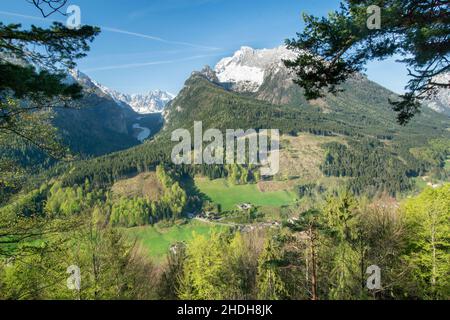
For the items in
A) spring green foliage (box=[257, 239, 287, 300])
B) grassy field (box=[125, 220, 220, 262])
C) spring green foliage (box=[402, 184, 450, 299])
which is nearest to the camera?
spring green foliage (box=[402, 184, 450, 299])

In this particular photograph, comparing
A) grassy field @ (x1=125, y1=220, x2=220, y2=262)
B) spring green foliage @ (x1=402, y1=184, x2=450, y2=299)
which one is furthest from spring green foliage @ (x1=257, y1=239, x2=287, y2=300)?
grassy field @ (x1=125, y1=220, x2=220, y2=262)

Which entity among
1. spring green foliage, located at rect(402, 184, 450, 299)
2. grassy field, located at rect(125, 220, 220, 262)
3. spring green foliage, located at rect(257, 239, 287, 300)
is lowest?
grassy field, located at rect(125, 220, 220, 262)

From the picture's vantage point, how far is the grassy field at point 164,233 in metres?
124

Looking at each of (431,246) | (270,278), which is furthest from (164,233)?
(431,246)

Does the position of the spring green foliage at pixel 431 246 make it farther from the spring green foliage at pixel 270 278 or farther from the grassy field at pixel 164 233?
the grassy field at pixel 164 233

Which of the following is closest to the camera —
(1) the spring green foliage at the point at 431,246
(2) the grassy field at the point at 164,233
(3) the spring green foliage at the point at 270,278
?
(1) the spring green foliage at the point at 431,246

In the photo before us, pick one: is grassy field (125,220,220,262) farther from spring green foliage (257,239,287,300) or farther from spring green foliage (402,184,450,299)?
spring green foliage (402,184,450,299)

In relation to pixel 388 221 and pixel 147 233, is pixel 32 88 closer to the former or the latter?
pixel 388 221

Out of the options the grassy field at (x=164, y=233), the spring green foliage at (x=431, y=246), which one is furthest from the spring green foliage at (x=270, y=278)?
the grassy field at (x=164, y=233)

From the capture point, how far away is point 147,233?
5531 inches

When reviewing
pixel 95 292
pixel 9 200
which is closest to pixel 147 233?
pixel 95 292

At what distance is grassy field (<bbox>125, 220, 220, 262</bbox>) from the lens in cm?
12440
